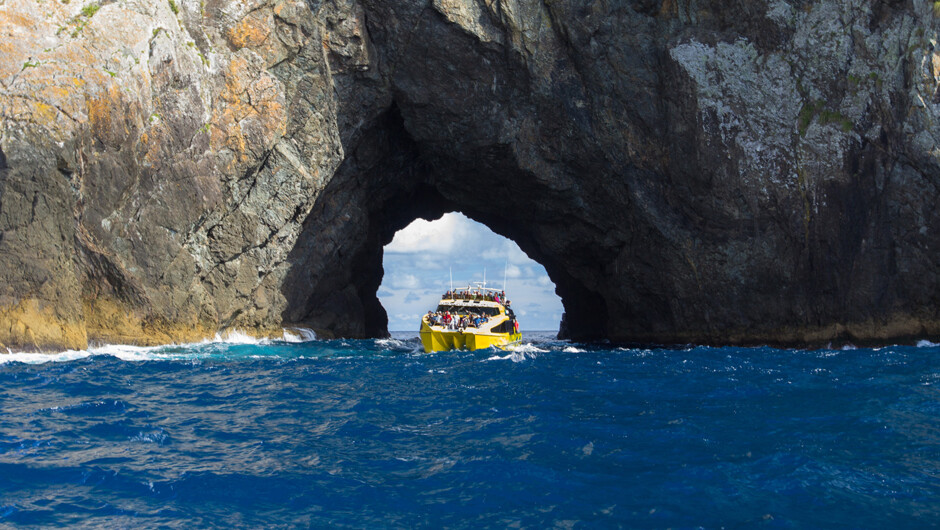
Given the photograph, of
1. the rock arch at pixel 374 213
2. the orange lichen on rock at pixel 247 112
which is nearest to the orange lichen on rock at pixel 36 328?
the orange lichen on rock at pixel 247 112

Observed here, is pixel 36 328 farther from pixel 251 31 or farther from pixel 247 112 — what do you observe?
pixel 251 31

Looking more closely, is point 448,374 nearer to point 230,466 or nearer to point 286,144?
point 230,466

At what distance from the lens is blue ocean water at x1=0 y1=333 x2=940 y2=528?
26.4ft

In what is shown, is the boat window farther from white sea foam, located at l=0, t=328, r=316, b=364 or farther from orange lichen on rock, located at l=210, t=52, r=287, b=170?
orange lichen on rock, located at l=210, t=52, r=287, b=170

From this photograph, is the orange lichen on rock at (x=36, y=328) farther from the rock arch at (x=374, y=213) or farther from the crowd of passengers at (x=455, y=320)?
the crowd of passengers at (x=455, y=320)

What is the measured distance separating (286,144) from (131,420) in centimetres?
2259

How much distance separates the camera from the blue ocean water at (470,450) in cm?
805

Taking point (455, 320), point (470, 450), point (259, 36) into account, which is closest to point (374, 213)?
point (455, 320)

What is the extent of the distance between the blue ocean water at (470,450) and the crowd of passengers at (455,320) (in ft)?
41.0

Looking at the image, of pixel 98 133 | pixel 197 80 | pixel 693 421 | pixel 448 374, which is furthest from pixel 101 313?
pixel 693 421

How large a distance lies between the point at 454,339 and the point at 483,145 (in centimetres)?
1082

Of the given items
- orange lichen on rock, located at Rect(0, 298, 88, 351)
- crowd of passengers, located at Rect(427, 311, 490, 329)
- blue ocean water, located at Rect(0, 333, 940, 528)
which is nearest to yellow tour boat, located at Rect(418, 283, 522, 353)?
crowd of passengers, located at Rect(427, 311, 490, 329)

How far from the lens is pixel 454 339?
3009cm

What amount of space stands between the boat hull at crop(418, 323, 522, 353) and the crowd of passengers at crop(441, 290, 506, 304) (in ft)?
17.8
